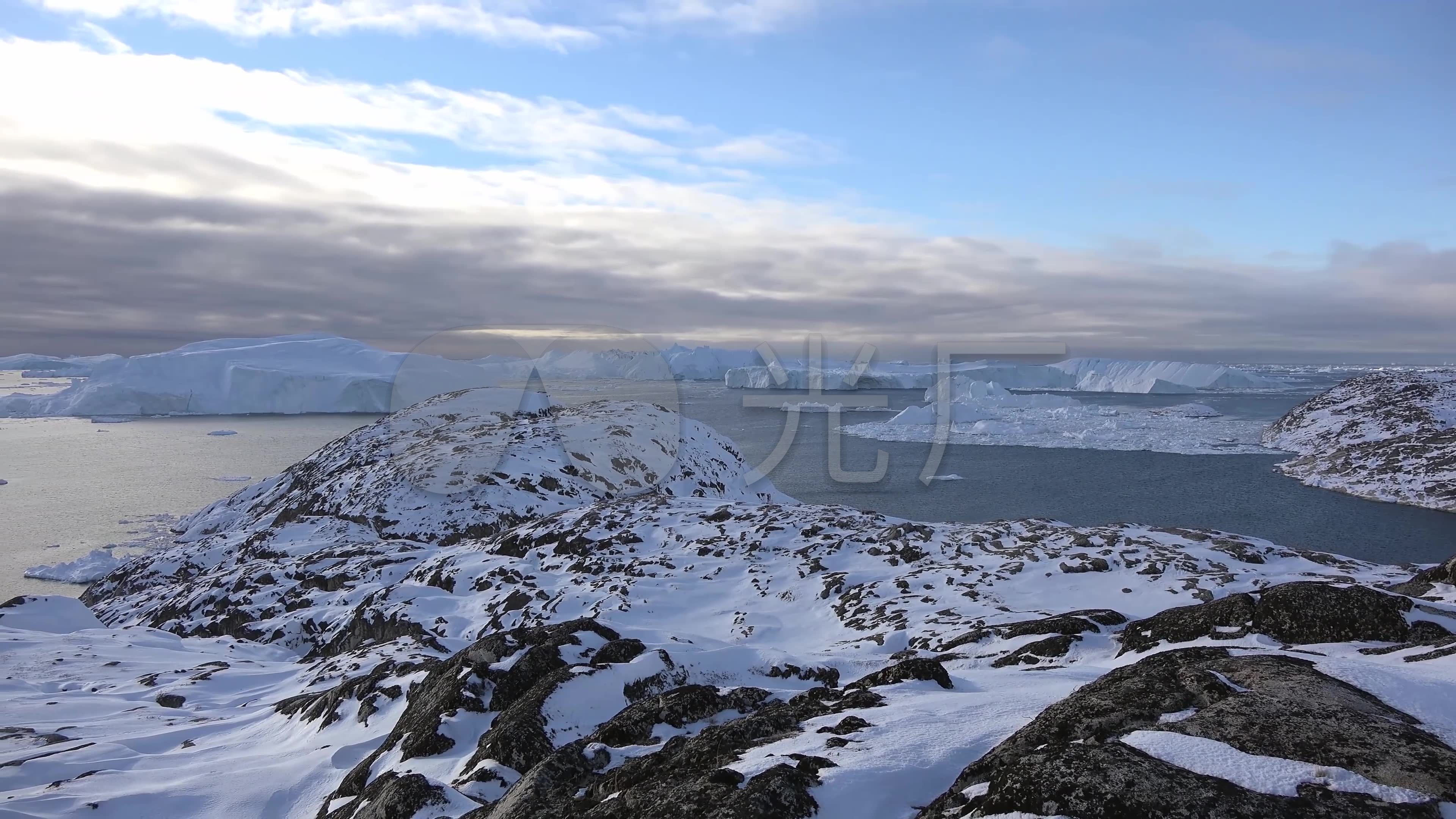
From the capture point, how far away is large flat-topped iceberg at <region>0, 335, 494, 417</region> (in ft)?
371

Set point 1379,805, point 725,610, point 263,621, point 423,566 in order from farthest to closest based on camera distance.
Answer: point 423,566
point 263,621
point 725,610
point 1379,805

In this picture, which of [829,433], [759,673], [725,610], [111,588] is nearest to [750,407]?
[829,433]

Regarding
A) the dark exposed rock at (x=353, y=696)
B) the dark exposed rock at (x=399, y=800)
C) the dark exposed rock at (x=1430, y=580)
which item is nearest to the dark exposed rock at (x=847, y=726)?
the dark exposed rock at (x=399, y=800)

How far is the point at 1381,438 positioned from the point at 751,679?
77.7 meters

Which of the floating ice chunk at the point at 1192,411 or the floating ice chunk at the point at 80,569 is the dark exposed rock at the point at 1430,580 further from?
the floating ice chunk at the point at 1192,411

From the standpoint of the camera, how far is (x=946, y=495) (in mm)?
51594

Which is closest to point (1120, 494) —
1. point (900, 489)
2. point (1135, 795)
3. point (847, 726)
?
point (900, 489)

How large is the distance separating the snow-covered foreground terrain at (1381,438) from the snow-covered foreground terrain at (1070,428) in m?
5.22

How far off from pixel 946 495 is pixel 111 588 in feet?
154

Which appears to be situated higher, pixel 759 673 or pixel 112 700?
pixel 759 673

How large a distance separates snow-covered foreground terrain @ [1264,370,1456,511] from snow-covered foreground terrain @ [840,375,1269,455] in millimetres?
5218

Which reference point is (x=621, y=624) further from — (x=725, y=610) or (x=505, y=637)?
(x=505, y=637)

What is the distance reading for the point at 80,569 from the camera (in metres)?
36.8

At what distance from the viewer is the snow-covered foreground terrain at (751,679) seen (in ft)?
16.7
